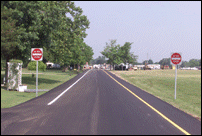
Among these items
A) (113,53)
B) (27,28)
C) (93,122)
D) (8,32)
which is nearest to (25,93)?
(8,32)

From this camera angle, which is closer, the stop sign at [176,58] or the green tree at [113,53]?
the stop sign at [176,58]

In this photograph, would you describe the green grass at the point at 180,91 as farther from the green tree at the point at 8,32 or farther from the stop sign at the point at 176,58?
the green tree at the point at 8,32

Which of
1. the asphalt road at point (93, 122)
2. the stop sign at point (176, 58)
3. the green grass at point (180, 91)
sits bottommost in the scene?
the green grass at point (180, 91)

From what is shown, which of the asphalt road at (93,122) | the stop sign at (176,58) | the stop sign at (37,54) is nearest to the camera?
the asphalt road at (93,122)

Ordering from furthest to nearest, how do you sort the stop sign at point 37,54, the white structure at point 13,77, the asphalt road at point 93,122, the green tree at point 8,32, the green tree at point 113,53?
1. the green tree at point 113,53
2. the green tree at point 8,32
3. the white structure at point 13,77
4. the stop sign at point 37,54
5. the asphalt road at point 93,122

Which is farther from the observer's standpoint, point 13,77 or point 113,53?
point 113,53

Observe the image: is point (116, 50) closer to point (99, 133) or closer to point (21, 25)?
point (21, 25)

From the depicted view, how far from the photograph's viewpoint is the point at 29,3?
60.7ft

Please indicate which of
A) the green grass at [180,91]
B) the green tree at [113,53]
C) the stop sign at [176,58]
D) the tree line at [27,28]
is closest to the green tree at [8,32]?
the tree line at [27,28]

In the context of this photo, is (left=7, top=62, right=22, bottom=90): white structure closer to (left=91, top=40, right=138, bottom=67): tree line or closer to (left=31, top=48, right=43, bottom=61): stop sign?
(left=31, top=48, right=43, bottom=61): stop sign

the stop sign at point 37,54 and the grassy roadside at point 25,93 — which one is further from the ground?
the stop sign at point 37,54

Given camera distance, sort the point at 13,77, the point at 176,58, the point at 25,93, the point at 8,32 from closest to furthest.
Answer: the point at 176,58
the point at 25,93
the point at 13,77
the point at 8,32

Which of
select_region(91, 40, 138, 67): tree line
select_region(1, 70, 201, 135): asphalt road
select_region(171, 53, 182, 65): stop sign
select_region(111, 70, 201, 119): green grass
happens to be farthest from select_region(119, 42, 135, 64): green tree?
select_region(1, 70, 201, 135): asphalt road

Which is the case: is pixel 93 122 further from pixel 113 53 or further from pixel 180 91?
pixel 113 53
